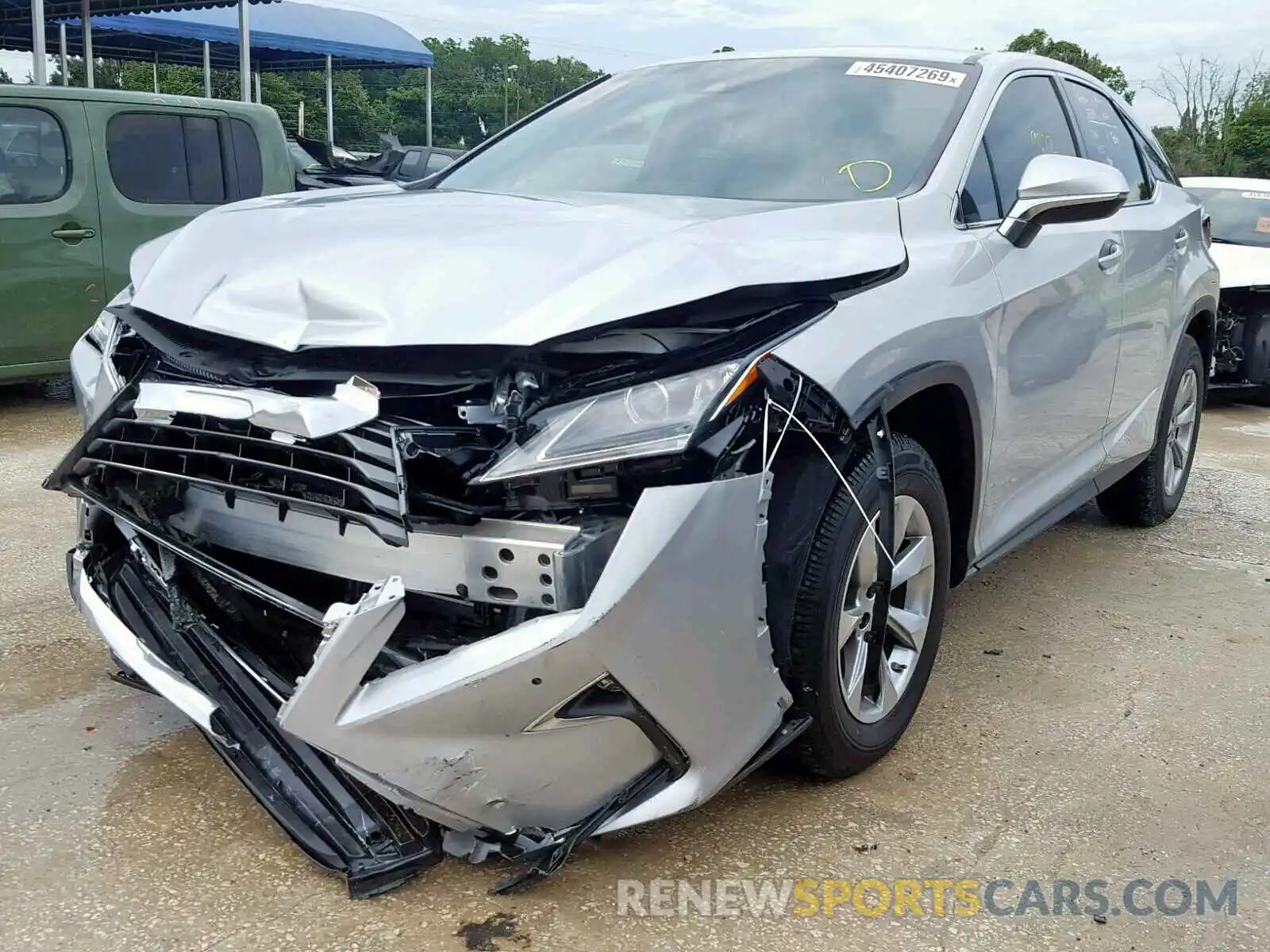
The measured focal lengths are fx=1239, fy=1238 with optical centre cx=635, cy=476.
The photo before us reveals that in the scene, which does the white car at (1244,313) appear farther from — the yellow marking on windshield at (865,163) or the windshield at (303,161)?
the windshield at (303,161)

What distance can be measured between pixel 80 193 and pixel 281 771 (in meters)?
5.15

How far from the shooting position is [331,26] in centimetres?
2475

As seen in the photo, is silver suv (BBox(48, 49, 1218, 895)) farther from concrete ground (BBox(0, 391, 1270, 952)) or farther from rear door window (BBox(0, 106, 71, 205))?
rear door window (BBox(0, 106, 71, 205))

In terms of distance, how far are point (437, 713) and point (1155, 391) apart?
3364 mm

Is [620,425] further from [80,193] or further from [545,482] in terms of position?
[80,193]

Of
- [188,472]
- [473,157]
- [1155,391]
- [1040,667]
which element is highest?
[473,157]

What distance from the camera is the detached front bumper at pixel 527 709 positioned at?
2.06m

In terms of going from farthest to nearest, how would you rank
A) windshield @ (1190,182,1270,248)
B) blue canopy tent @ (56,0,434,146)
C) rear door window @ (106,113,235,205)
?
blue canopy tent @ (56,0,434,146)
windshield @ (1190,182,1270,248)
rear door window @ (106,113,235,205)

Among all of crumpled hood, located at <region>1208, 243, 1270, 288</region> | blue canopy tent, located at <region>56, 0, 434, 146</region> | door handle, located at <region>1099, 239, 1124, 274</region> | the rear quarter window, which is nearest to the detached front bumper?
door handle, located at <region>1099, 239, 1124, 274</region>

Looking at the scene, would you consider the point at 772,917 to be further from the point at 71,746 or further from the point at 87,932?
the point at 71,746

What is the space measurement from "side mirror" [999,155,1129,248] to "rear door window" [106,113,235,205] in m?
5.24

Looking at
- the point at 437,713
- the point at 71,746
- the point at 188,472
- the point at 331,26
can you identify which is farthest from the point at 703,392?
the point at 331,26

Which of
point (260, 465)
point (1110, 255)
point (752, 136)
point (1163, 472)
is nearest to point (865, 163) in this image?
point (752, 136)

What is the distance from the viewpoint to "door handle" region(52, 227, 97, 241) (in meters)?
6.46
